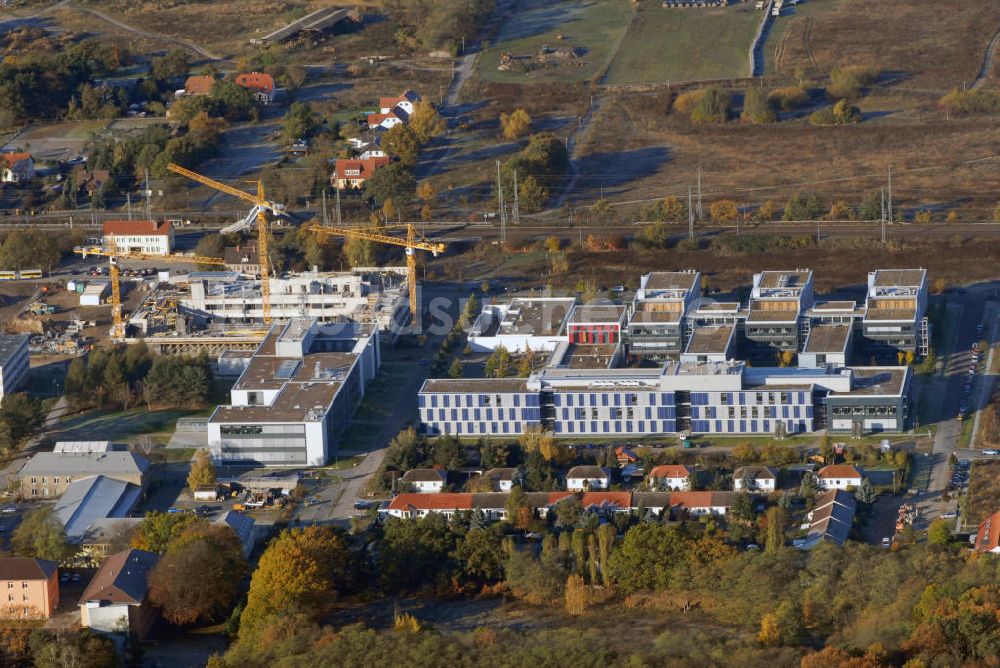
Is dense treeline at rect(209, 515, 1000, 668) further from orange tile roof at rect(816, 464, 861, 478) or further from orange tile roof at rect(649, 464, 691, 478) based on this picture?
orange tile roof at rect(816, 464, 861, 478)

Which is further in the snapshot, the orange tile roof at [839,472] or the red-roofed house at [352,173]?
the red-roofed house at [352,173]

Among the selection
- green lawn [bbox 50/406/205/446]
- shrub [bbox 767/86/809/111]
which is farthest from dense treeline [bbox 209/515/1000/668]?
shrub [bbox 767/86/809/111]

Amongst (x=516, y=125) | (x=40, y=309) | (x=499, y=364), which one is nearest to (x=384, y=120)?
(x=516, y=125)

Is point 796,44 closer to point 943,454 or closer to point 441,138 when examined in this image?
point 441,138

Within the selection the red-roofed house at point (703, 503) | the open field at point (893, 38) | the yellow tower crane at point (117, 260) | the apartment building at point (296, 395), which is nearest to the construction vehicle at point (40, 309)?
the yellow tower crane at point (117, 260)

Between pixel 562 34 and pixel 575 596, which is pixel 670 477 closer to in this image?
pixel 575 596

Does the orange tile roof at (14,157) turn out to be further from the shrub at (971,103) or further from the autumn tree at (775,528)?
the autumn tree at (775,528)
